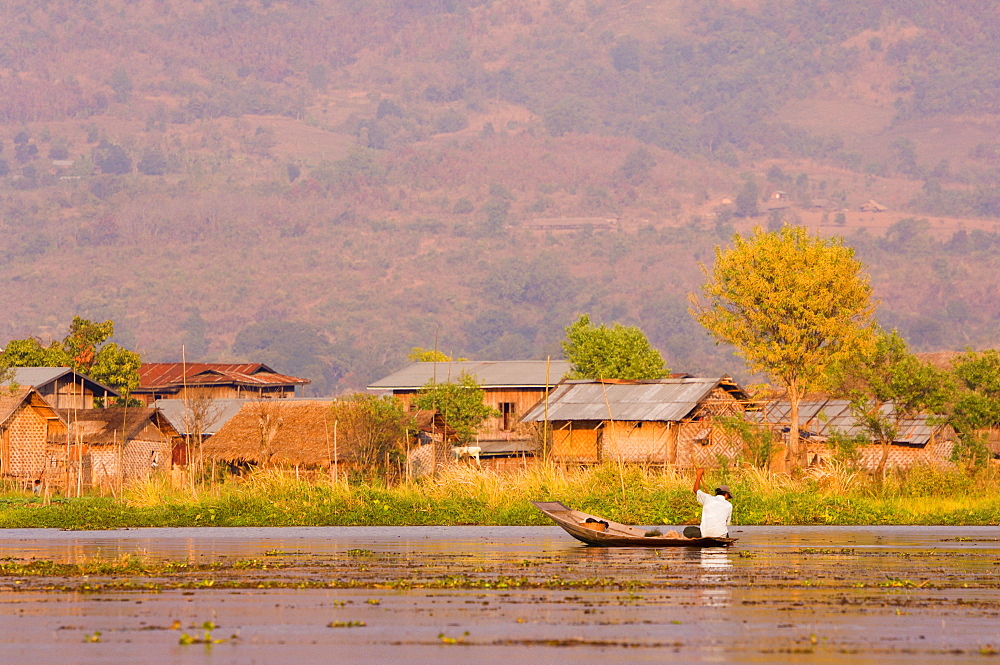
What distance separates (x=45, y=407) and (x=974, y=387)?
39.5 m

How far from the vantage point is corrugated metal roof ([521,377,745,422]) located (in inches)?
2482

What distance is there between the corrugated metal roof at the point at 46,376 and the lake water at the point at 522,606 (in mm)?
50498

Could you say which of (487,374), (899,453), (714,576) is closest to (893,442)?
(899,453)

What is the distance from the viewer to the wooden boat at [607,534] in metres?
29.8

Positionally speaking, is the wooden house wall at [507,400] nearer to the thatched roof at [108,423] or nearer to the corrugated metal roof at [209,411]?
the corrugated metal roof at [209,411]

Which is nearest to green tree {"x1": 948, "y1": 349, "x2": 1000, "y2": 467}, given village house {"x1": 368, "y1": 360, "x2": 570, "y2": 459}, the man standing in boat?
the man standing in boat

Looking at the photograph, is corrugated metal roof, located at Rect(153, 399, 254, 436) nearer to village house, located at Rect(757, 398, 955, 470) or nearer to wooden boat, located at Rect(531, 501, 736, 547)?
village house, located at Rect(757, 398, 955, 470)

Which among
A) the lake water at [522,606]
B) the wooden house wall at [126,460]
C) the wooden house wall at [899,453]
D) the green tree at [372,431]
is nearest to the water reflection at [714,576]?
the lake water at [522,606]

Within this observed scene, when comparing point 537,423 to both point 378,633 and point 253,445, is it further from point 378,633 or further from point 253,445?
point 378,633

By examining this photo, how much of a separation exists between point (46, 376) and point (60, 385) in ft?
2.88

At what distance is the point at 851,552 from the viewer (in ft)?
94.3

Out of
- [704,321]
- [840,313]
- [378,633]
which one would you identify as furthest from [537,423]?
[378,633]

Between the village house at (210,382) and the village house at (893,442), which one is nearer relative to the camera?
the village house at (893,442)

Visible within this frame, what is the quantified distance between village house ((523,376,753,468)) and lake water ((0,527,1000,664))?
31357 millimetres
